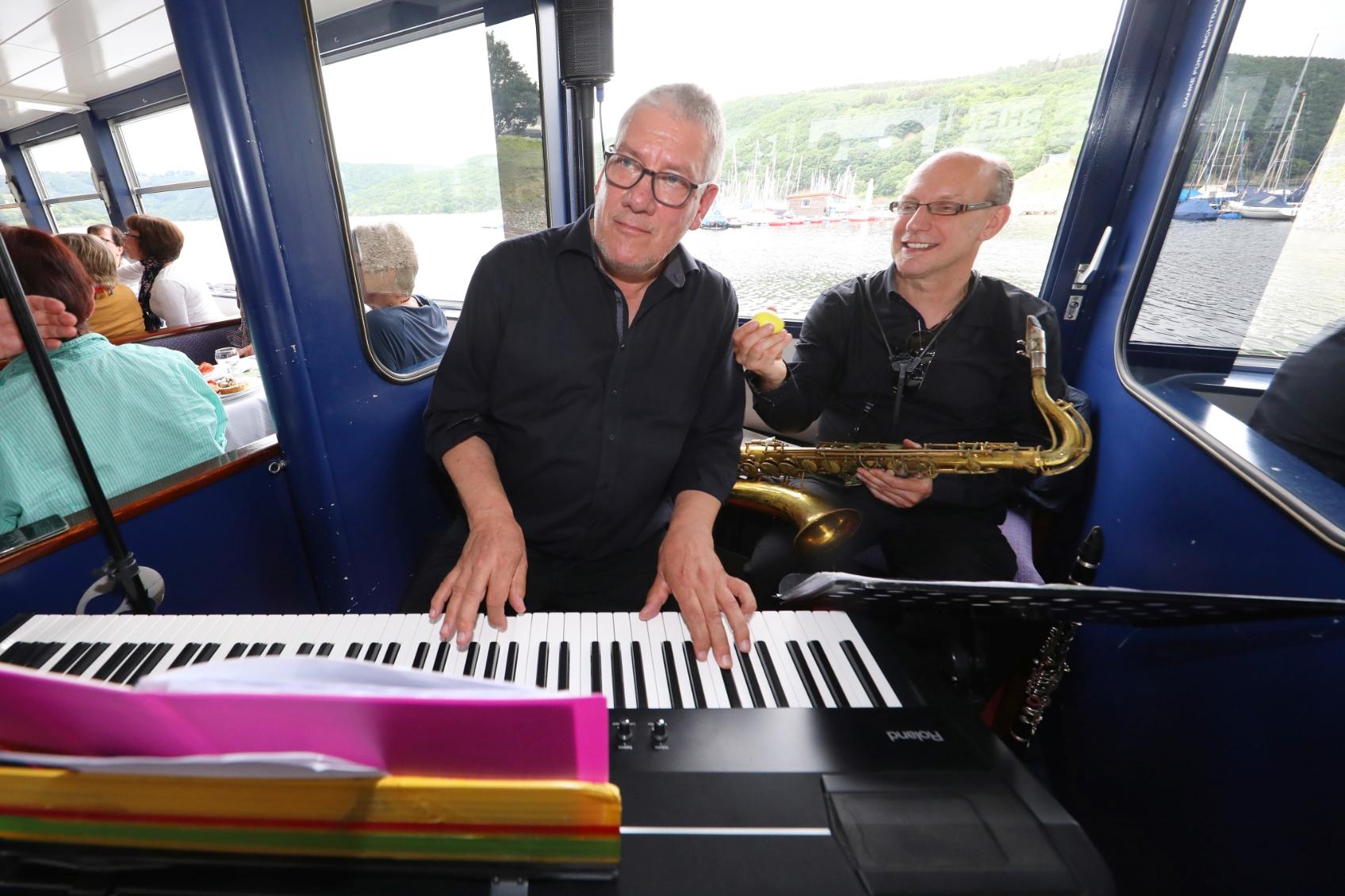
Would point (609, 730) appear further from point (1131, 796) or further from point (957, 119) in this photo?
point (957, 119)

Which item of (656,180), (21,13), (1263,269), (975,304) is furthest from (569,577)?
(21,13)

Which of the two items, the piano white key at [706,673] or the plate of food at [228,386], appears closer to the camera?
the piano white key at [706,673]

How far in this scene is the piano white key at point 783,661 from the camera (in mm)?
936

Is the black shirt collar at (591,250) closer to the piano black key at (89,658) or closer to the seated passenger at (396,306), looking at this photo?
the seated passenger at (396,306)

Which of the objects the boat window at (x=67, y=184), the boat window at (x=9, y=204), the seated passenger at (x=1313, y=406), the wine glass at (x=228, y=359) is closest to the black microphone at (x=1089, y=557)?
the seated passenger at (x=1313, y=406)

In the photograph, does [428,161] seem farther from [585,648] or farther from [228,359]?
[585,648]

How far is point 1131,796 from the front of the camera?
160 centimetres

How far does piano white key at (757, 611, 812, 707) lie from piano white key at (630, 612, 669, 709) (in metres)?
0.20

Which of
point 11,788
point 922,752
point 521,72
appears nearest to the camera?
point 11,788

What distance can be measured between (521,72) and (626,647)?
2.78m

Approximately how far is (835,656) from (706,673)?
0.76ft

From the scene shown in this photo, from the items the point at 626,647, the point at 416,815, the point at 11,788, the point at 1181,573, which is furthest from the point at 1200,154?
the point at 11,788

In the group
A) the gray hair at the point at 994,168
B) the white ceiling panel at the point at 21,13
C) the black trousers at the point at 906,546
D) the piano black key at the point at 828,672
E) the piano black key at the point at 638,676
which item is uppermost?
the white ceiling panel at the point at 21,13

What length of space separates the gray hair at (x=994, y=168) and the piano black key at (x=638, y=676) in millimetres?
2217
